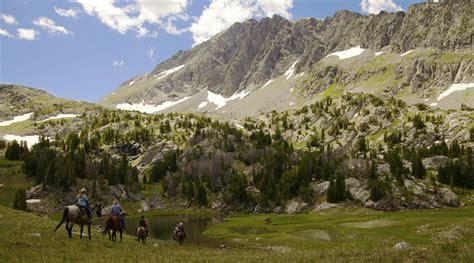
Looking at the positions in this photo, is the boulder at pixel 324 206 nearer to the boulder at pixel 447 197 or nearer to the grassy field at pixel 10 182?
the boulder at pixel 447 197

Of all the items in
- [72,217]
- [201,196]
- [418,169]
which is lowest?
[201,196]

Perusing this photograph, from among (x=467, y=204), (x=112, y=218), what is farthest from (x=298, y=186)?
(x=112, y=218)

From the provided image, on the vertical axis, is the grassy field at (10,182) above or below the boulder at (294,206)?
above

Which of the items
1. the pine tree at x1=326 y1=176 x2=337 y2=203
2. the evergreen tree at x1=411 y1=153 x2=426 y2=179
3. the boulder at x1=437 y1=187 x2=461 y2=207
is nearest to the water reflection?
the pine tree at x1=326 y1=176 x2=337 y2=203

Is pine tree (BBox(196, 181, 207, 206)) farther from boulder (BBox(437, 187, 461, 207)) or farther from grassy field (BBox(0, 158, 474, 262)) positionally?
grassy field (BBox(0, 158, 474, 262))

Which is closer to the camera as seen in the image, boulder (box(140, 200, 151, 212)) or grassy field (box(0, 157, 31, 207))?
grassy field (box(0, 157, 31, 207))

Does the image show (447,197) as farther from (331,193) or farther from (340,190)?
(331,193)

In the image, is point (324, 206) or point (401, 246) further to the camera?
point (324, 206)

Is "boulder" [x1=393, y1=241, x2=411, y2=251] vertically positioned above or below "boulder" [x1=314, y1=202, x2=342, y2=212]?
above

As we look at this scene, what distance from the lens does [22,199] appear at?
12469 cm

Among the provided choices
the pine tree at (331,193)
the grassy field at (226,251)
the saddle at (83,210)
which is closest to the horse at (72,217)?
the saddle at (83,210)

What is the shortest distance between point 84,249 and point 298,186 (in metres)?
131

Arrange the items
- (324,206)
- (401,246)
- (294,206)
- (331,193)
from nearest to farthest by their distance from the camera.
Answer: (401,246) < (324,206) < (331,193) < (294,206)

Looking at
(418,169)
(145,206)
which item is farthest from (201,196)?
(418,169)
